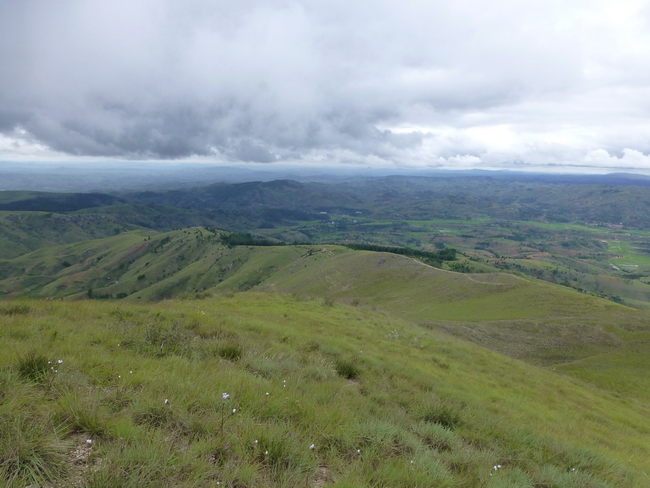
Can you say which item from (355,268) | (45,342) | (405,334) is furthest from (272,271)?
(45,342)

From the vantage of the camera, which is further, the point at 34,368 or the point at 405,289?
the point at 405,289

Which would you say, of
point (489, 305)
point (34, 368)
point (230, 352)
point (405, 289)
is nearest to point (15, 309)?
point (34, 368)

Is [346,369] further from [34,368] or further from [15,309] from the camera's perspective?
[15,309]

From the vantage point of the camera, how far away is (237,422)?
3.99m

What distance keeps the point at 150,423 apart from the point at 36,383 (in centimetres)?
186

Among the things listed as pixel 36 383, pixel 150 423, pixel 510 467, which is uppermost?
pixel 36 383

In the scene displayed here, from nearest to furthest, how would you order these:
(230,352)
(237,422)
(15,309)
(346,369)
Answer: (237,422), (230,352), (346,369), (15,309)

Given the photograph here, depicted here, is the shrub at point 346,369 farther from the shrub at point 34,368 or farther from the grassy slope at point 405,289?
the grassy slope at point 405,289

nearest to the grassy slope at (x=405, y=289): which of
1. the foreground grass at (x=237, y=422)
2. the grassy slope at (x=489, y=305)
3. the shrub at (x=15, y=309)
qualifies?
the grassy slope at (x=489, y=305)

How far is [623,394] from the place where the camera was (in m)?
25.3

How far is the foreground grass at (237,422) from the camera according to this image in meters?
3.14

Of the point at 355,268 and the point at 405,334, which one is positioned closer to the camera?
the point at 405,334

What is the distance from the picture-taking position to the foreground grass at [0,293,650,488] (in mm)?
3145

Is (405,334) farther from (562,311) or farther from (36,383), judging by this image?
(562,311)
